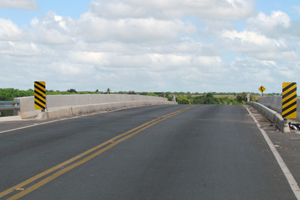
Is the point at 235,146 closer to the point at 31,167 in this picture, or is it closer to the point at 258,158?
the point at 258,158

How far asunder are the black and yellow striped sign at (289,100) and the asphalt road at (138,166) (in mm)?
3026

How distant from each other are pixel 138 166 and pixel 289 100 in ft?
30.2

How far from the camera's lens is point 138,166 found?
7.21m

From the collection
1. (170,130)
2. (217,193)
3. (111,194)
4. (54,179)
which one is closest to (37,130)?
(170,130)

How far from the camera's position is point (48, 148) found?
907cm

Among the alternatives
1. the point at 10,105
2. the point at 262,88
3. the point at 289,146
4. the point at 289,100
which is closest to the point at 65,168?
the point at 289,146

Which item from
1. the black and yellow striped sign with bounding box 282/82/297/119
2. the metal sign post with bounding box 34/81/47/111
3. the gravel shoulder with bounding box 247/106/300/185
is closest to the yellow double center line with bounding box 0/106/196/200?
the gravel shoulder with bounding box 247/106/300/185

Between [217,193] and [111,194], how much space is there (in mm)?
1732

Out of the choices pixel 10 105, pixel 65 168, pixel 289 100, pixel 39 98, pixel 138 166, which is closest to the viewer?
pixel 65 168

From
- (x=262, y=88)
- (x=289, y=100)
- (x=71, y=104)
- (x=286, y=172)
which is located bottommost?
(x=286, y=172)

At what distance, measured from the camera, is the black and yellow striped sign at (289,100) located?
13.8 m

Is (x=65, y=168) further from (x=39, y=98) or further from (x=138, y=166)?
(x=39, y=98)

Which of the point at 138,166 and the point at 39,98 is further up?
the point at 39,98

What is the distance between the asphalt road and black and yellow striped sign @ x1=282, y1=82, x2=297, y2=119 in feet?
9.93
